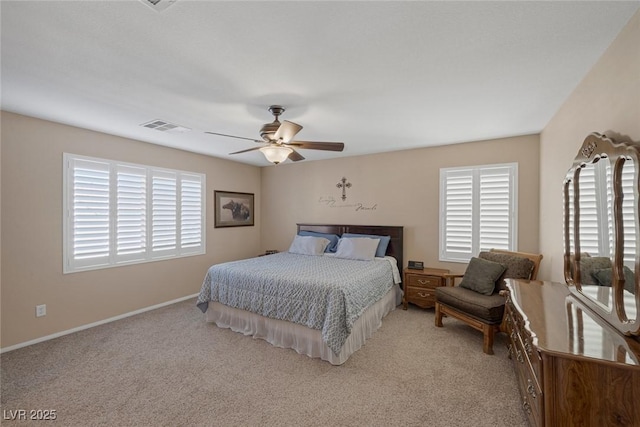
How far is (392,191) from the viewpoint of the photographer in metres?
4.66

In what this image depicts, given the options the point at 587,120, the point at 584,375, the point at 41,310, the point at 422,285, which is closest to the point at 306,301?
the point at 422,285

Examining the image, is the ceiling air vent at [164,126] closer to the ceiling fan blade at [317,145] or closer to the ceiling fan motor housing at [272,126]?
A: the ceiling fan motor housing at [272,126]

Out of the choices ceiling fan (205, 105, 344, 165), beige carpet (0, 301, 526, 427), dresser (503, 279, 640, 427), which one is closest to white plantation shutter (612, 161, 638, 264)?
dresser (503, 279, 640, 427)

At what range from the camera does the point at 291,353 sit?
290 centimetres

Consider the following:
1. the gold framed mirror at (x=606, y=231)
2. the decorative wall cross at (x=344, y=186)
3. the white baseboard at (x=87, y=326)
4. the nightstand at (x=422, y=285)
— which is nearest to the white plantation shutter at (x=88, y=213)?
the white baseboard at (x=87, y=326)

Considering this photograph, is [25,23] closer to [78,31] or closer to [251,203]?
[78,31]

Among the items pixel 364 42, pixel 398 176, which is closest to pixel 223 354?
pixel 364 42

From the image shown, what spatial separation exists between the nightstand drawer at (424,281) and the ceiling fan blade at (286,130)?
8.91 ft

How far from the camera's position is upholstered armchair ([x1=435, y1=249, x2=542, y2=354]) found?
2.84m

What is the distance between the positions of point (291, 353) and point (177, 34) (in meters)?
2.88

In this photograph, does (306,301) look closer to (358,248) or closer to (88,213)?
(358,248)

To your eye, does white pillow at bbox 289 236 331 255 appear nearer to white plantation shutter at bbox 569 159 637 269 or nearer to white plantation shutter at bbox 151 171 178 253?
white plantation shutter at bbox 151 171 178 253

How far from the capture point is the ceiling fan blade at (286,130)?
2.52 metres

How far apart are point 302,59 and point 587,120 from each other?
2.19 metres
